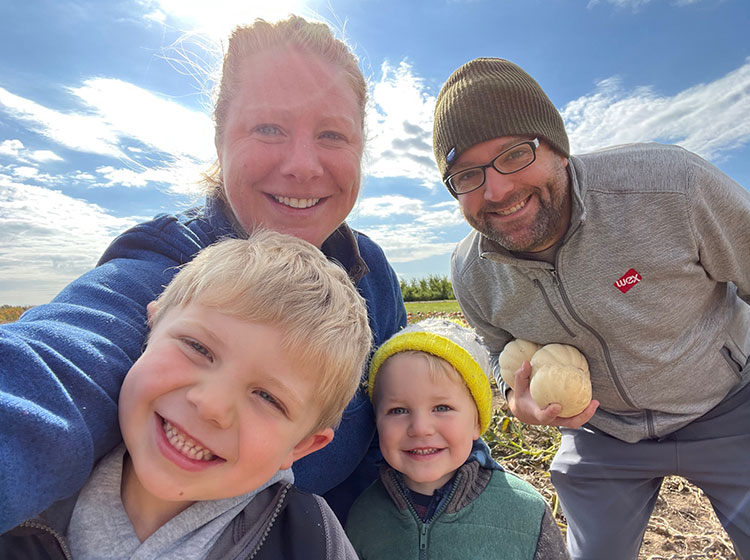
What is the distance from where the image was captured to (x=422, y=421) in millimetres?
1697

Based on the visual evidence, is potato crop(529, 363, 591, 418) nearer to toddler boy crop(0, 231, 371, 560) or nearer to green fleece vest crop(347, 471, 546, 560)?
green fleece vest crop(347, 471, 546, 560)

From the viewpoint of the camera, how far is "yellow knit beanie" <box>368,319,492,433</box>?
5.88ft

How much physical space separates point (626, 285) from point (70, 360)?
2226 millimetres

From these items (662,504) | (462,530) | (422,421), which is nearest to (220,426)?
(422,421)

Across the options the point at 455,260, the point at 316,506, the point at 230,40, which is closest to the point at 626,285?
the point at 455,260

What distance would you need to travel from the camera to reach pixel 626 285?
2158mm

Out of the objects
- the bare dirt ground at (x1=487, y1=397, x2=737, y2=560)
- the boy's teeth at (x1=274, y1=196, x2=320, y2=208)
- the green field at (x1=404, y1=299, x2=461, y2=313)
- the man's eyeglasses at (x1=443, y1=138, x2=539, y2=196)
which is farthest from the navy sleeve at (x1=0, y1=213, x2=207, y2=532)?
the green field at (x1=404, y1=299, x2=461, y2=313)

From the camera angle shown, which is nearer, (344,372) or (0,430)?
(0,430)

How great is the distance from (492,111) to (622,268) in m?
0.97

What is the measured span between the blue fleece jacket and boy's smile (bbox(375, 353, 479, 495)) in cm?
30

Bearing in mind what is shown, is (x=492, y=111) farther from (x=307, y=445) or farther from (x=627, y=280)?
(x=307, y=445)

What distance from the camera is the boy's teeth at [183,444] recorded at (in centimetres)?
100

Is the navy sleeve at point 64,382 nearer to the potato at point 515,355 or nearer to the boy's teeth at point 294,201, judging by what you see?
the boy's teeth at point 294,201

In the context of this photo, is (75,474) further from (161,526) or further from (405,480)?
(405,480)
